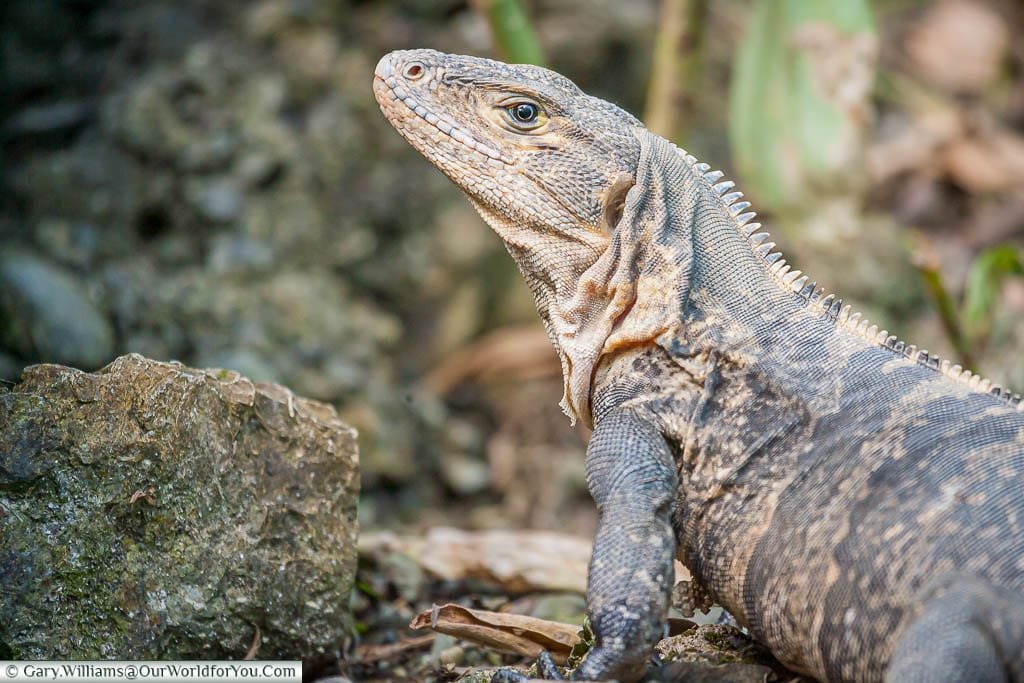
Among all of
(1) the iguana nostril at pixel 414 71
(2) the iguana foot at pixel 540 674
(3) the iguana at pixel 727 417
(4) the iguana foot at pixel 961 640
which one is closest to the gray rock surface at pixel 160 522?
(2) the iguana foot at pixel 540 674

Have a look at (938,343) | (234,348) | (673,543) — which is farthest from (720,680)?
(938,343)

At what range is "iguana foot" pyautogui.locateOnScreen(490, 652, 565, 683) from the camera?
4.37 meters

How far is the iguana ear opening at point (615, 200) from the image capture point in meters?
5.13

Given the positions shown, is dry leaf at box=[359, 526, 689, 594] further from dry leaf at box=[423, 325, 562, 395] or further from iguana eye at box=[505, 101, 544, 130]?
dry leaf at box=[423, 325, 562, 395]

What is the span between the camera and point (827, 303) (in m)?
4.95

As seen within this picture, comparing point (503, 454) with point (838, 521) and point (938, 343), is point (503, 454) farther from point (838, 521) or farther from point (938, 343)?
point (838, 521)

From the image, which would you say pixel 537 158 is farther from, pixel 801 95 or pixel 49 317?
pixel 801 95

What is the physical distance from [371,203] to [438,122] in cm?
671

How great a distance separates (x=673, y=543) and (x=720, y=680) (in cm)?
63

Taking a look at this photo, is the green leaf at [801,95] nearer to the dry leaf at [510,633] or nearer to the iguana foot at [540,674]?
the dry leaf at [510,633]

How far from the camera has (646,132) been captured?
212 inches

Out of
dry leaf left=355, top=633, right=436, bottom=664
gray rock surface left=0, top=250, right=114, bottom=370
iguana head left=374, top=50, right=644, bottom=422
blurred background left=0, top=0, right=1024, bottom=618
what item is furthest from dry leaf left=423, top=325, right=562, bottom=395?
iguana head left=374, top=50, right=644, bottom=422

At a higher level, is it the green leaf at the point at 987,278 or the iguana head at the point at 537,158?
the green leaf at the point at 987,278

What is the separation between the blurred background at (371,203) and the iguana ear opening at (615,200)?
4.49 meters
